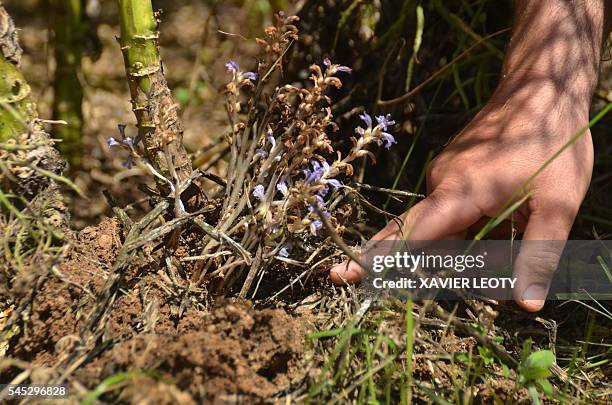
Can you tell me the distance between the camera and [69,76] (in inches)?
82.4

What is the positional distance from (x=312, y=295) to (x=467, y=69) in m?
1.22

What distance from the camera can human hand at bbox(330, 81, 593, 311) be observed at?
56.5 inches

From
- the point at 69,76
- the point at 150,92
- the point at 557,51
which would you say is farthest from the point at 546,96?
the point at 69,76

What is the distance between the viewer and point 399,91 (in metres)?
2.16

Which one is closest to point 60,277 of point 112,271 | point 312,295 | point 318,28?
point 112,271

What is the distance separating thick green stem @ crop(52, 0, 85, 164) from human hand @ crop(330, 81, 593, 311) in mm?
1217

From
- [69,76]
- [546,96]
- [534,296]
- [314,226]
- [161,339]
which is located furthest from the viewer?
[69,76]

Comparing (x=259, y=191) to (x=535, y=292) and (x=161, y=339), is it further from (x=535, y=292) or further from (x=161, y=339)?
(x=535, y=292)

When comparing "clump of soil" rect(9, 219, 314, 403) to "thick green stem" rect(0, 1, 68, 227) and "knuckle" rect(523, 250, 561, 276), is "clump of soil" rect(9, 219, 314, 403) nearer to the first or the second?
"thick green stem" rect(0, 1, 68, 227)

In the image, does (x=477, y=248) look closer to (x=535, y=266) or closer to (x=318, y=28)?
(x=535, y=266)

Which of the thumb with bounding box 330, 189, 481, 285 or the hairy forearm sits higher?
the hairy forearm

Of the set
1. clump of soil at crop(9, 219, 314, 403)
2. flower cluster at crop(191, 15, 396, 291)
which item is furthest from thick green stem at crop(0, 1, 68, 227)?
flower cluster at crop(191, 15, 396, 291)

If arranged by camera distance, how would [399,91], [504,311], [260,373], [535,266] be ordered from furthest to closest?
1. [399,91]
2. [504,311]
3. [535,266]
4. [260,373]

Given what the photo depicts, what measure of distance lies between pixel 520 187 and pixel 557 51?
0.50 metres
